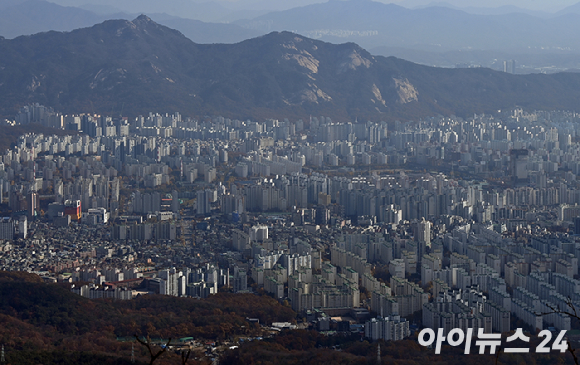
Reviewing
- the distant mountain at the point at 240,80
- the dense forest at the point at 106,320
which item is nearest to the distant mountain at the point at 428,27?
the distant mountain at the point at 240,80

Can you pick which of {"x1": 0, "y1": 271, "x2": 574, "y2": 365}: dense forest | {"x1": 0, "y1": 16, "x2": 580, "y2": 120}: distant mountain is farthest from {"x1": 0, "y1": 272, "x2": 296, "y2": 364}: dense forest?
{"x1": 0, "y1": 16, "x2": 580, "y2": 120}: distant mountain

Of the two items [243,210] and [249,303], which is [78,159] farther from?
[249,303]

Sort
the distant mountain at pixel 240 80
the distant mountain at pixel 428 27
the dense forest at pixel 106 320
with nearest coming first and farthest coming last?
the dense forest at pixel 106 320, the distant mountain at pixel 240 80, the distant mountain at pixel 428 27

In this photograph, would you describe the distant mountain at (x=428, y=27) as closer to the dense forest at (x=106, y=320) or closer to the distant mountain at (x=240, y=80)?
the distant mountain at (x=240, y=80)

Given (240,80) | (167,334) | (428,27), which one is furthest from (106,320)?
(428,27)

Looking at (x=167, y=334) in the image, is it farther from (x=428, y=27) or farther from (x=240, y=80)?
(x=428, y=27)

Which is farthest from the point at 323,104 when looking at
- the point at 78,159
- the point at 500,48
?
the point at 500,48

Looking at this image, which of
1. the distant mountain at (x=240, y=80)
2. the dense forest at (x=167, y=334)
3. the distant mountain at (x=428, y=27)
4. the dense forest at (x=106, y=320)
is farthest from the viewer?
the distant mountain at (x=428, y=27)
